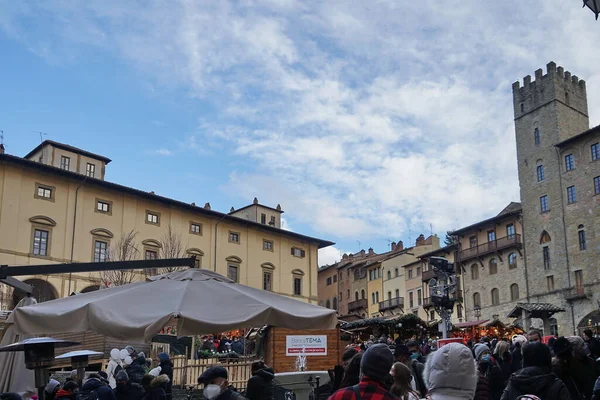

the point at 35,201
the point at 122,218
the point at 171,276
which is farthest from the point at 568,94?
the point at 171,276

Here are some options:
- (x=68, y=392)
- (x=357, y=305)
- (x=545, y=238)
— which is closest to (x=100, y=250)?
(x=545, y=238)

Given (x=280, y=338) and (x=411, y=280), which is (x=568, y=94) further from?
(x=280, y=338)

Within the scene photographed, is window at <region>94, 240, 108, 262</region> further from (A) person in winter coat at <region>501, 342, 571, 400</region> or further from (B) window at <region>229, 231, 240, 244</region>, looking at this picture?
(A) person in winter coat at <region>501, 342, 571, 400</region>

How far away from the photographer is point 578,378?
591cm

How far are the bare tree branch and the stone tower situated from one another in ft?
100

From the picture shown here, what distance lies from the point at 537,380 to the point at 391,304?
63.3 m

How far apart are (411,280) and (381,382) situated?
6212 cm

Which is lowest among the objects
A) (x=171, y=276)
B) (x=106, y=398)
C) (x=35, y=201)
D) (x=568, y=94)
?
(x=106, y=398)

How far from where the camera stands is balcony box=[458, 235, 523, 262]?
51719 millimetres

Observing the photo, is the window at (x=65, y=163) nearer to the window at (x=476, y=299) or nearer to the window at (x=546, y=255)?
the window at (x=476, y=299)

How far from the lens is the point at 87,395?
294 inches

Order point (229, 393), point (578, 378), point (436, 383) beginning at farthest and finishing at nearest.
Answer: point (578, 378), point (229, 393), point (436, 383)

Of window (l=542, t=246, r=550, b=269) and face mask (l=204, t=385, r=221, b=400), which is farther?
window (l=542, t=246, r=550, b=269)

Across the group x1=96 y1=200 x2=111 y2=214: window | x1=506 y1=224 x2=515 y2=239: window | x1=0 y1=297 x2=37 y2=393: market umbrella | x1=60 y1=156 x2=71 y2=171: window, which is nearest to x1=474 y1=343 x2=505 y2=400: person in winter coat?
x1=0 y1=297 x2=37 y2=393: market umbrella
